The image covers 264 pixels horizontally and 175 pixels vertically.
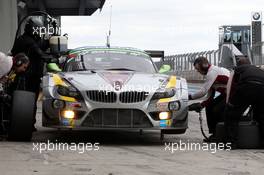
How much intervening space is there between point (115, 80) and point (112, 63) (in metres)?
1.32

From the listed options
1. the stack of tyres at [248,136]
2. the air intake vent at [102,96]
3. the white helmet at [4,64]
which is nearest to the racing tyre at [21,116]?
the white helmet at [4,64]

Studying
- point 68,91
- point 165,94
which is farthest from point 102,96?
point 165,94

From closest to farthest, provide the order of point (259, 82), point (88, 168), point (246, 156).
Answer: point (88, 168) < point (246, 156) < point (259, 82)

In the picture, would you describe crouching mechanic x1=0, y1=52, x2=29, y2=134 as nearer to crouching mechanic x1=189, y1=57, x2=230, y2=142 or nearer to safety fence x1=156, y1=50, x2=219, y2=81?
crouching mechanic x1=189, y1=57, x2=230, y2=142

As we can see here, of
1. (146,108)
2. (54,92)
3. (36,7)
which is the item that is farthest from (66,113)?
(36,7)

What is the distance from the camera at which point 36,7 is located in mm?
37719

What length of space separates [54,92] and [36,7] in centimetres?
2924

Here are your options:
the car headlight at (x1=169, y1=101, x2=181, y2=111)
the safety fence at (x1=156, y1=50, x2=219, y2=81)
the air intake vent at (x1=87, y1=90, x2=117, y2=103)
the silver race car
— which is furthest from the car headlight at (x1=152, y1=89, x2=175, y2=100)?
the safety fence at (x1=156, y1=50, x2=219, y2=81)

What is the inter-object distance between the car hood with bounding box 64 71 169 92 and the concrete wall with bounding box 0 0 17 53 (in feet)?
46.7

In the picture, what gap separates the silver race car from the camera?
29.4 feet

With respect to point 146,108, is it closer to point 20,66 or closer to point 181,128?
point 181,128

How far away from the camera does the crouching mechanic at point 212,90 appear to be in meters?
10.1

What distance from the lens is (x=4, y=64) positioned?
30.3 feet

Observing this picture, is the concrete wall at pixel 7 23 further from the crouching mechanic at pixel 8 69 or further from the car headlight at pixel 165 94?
the car headlight at pixel 165 94
